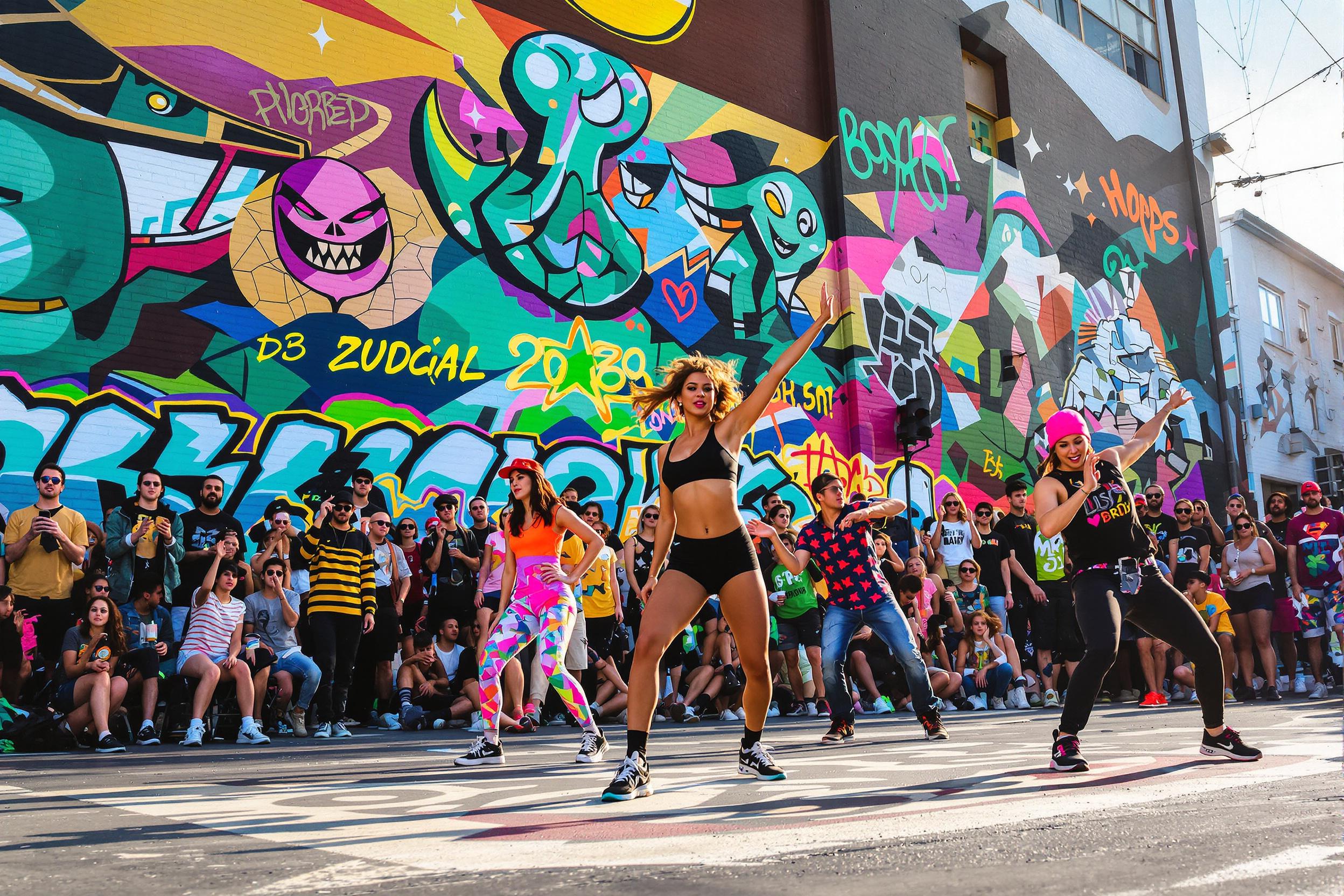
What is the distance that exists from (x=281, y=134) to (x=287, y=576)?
5.38m

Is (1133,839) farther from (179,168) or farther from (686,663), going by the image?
(179,168)

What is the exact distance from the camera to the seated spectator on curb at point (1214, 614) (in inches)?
474

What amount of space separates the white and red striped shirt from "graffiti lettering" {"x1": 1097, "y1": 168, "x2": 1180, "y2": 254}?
19.7m

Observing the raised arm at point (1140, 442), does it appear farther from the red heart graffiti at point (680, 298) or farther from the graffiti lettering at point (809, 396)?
the graffiti lettering at point (809, 396)

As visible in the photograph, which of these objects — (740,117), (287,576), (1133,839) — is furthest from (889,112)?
(1133,839)

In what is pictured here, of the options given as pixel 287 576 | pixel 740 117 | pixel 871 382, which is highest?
pixel 740 117

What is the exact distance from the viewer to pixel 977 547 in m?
14.0

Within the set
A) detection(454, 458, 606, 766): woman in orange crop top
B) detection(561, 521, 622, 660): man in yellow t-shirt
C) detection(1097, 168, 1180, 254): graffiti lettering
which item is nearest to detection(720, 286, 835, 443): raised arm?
detection(454, 458, 606, 766): woman in orange crop top

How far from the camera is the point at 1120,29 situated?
24188mm

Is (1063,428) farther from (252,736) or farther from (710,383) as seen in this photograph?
(252,736)

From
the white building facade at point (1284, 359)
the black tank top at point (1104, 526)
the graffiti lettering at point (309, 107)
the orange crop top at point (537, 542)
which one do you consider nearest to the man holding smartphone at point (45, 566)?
the orange crop top at point (537, 542)

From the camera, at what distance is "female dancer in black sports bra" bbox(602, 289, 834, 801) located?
4680mm

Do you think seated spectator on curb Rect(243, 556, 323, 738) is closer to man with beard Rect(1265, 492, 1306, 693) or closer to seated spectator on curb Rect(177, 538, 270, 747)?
seated spectator on curb Rect(177, 538, 270, 747)

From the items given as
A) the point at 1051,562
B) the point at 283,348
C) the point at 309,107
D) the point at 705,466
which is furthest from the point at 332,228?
the point at 1051,562
